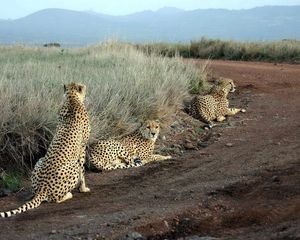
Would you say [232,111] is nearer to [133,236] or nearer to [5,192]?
[5,192]

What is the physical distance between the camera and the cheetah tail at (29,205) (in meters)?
5.43

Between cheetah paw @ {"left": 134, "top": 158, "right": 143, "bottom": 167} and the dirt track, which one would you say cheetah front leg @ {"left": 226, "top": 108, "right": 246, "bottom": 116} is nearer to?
the dirt track

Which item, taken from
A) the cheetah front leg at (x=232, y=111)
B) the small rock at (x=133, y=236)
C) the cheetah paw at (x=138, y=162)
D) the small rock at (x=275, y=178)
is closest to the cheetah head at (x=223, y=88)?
the cheetah front leg at (x=232, y=111)

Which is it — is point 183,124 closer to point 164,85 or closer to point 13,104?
point 164,85

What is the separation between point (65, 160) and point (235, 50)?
55.3 feet

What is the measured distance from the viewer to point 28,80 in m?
8.81

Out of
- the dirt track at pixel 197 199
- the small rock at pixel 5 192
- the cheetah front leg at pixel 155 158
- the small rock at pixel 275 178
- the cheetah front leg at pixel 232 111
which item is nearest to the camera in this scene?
the dirt track at pixel 197 199

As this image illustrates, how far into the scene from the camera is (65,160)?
6.05 m

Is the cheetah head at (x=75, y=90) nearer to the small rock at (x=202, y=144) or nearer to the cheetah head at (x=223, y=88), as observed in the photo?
the small rock at (x=202, y=144)

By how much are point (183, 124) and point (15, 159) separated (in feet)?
10.7

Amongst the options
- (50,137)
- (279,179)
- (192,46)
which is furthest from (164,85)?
(192,46)

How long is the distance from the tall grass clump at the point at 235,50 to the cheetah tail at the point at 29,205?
48.1ft

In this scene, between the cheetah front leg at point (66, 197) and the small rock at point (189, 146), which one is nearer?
the cheetah front leg at point (66, 197)

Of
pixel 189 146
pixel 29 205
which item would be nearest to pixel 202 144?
pixel 189 146
